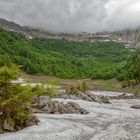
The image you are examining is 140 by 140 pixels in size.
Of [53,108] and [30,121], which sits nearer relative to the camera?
[30,121]

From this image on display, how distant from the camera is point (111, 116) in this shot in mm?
89812

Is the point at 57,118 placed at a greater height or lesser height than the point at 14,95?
lesser

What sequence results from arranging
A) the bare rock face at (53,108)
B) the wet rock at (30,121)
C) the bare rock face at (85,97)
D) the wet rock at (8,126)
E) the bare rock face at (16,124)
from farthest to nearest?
the bare rock face at (85,97) < the bare rock face at (53,108) < the wet rock at (30,121) < the bare rock face at (16,124) < the wet rock at (8,126)

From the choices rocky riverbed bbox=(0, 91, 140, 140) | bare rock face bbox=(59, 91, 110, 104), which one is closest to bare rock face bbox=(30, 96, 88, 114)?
rocky riverbed bbox=(0, 91, 140, 140)

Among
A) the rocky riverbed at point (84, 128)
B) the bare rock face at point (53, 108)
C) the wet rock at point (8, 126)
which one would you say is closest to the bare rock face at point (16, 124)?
the wet rock at point (8, 126)

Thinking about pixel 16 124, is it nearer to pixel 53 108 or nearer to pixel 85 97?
pixel 53 108

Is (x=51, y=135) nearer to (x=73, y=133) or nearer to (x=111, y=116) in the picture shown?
(x=73, y=133)

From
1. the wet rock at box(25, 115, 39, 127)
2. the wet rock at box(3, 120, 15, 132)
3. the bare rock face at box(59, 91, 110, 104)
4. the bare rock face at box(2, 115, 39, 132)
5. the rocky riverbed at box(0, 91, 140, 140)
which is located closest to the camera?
the rocky riverbed at box(0, 91, 140, 140)

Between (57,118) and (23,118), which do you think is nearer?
(23,118)

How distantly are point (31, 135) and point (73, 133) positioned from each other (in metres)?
7.66

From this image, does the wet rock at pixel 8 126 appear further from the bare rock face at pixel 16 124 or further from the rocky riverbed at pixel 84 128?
the rocky riverbed at pixel 84 128

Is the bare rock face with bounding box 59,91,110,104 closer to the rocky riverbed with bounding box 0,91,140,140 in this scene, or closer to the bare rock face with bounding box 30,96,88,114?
the bare rock face with bounding box 30,96,88,114

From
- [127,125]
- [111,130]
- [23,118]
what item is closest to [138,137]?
[111,130]

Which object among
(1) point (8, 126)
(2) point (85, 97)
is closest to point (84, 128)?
(1) point (8, 126)
